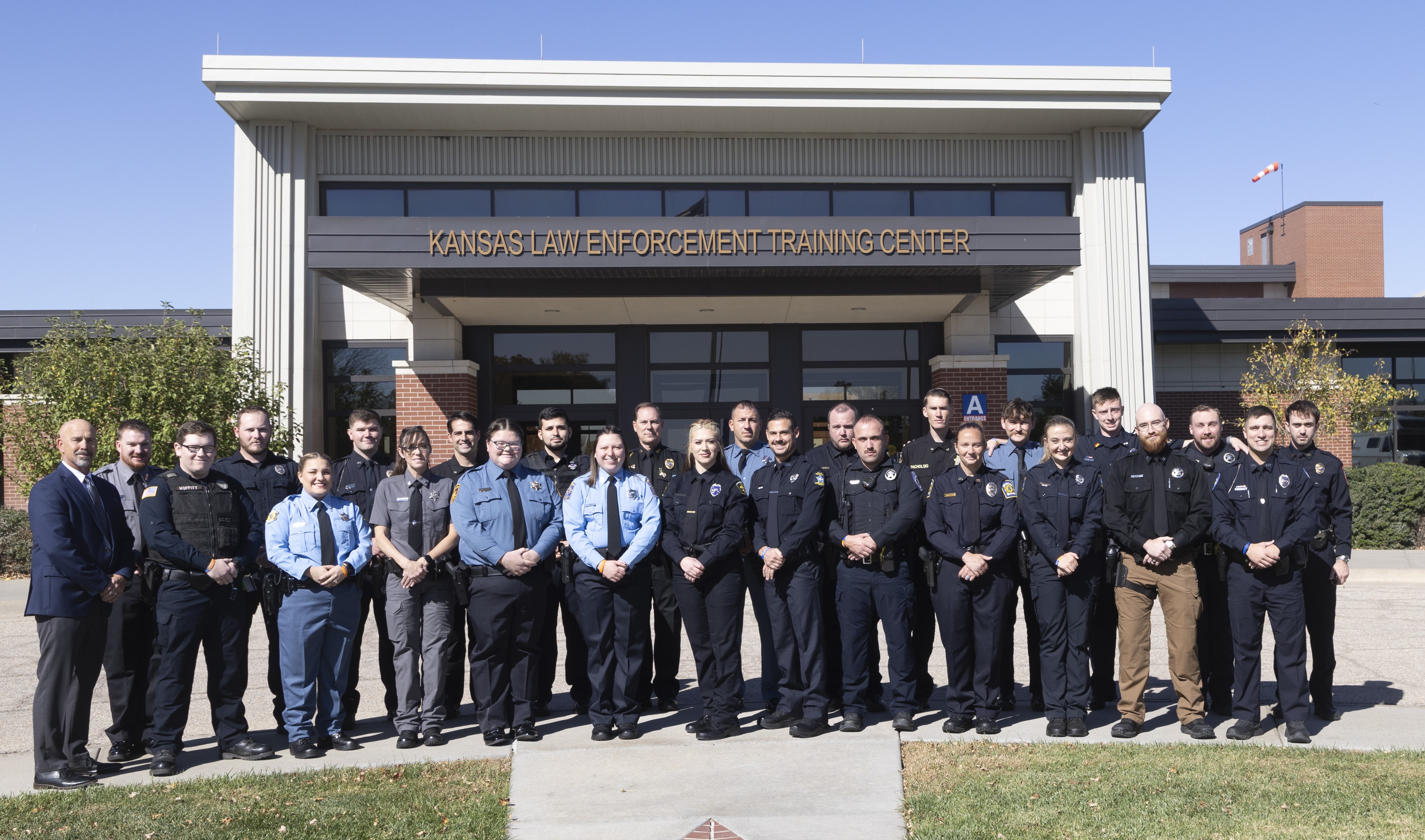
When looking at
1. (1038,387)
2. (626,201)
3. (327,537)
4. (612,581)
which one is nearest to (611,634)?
(612,581)

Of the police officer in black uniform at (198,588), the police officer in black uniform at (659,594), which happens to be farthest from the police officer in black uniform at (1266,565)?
the police officer in black uniform at (198,588)

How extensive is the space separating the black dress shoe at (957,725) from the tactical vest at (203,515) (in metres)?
4.28

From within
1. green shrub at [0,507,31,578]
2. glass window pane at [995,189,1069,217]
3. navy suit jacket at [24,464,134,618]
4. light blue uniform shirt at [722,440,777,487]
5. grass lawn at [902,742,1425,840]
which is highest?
glass window pane at [995,189,1069,217]

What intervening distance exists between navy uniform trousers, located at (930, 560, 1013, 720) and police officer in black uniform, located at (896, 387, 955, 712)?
0.62 feet

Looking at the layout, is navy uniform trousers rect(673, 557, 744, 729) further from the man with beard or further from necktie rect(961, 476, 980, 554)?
the man with beard

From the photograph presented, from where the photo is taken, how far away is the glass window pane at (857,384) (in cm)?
1691

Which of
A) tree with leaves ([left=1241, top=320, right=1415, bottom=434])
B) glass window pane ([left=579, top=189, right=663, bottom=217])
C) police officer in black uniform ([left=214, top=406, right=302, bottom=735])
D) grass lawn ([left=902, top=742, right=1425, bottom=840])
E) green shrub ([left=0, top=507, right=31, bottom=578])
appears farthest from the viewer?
tree with leaves ([left=1241, top=320, right=1415, bottom=434])

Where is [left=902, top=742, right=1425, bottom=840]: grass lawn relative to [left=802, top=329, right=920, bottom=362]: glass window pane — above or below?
below

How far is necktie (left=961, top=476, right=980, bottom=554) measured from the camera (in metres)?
6.11

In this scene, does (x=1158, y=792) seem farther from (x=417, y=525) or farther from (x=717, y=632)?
(x=417, y=525)

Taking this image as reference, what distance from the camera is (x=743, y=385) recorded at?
16891 millimetres

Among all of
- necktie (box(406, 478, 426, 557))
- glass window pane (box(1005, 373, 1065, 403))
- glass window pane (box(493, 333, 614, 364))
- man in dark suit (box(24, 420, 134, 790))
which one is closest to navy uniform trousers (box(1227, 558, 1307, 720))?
necktie (box(406, 478, 426, 557))

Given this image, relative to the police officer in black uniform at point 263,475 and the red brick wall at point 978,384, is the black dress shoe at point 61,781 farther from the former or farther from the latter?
the red brick wall at point 978,384

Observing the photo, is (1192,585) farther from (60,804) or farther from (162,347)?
(162,347)
